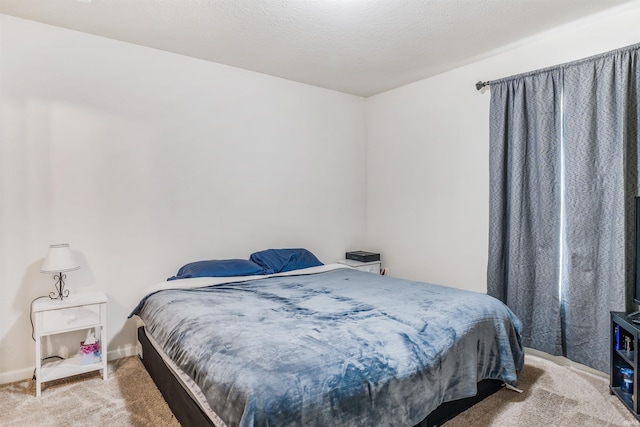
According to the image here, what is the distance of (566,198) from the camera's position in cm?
276

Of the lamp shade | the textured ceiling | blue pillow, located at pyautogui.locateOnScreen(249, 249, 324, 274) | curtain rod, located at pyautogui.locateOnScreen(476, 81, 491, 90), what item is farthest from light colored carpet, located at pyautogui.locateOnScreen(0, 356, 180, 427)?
curtain rod, located at pyautogui.locateOnScreen(476, 81, 491, 90)

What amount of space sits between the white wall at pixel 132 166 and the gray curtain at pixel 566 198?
1.94 metres

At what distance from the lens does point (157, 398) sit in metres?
2.32

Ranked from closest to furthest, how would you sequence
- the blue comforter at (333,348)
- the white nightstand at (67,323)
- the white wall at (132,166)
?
the blue comforter at (333,348), the white nightstand at (67,323), the white wall at (132,166)

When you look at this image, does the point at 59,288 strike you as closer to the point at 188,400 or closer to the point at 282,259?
the point at 188,400

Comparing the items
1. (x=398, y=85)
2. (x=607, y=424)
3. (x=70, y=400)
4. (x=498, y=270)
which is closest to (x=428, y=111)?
(x=398, y=85)

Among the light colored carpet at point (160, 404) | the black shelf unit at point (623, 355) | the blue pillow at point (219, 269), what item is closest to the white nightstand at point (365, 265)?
the blue pillow at point (219, 269)

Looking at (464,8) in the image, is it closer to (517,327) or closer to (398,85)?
(398,85)

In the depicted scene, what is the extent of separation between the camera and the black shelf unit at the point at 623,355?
2067 mm

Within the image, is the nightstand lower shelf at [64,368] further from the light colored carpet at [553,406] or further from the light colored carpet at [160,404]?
the light colored carpet at [553,406]

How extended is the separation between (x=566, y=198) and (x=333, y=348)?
2.21 m

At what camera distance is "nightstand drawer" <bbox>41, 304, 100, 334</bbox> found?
8.08 ft

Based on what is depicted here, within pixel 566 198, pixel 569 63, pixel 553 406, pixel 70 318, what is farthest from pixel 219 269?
pixel 569 63

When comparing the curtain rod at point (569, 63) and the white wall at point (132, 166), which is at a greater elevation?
the curtain rod at point (569, 63)
